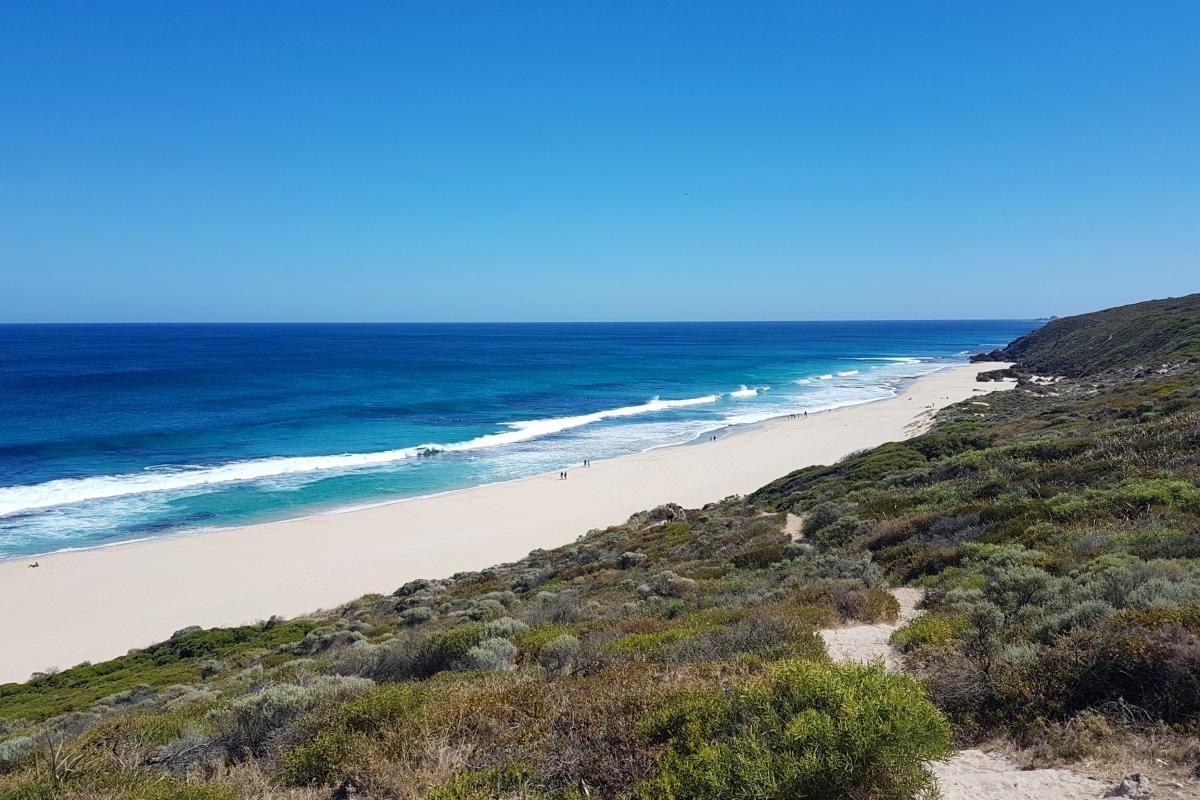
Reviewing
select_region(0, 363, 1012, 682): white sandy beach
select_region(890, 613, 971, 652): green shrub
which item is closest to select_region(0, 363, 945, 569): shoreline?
select_region(0, 363, 1012, 682): white sandy beach

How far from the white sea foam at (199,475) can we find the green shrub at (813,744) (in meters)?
35.7

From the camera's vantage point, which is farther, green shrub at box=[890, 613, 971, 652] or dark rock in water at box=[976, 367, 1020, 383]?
dark rock in water at box=[976, 367, 1020, 383]

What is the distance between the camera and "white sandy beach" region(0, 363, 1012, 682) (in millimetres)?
19062

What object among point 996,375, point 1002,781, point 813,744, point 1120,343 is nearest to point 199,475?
point 813,744

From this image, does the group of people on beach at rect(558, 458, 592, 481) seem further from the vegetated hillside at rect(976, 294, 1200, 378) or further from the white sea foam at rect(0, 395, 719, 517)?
the vegetated hillside at rect(976, 294, 1200, 378)

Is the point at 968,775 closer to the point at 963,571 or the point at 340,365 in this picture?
the point at 963,571

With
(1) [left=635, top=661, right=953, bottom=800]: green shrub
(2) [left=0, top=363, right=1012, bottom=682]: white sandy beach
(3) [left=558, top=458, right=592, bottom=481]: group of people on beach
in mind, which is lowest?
(2) [left=0, top=363, right=1012, bottom=682]: white sandy beach

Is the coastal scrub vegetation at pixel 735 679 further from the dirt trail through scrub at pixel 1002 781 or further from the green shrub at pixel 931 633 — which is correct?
the dirt trail through scrub at pixel 1002 781

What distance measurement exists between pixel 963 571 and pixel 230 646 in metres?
15.9

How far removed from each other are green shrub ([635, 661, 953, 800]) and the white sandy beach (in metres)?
19.1

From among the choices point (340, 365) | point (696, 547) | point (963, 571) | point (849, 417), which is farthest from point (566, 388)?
point (963, 571)

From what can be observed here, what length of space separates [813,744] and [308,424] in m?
49.9

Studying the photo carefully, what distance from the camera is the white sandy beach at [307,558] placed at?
1906 centimetres

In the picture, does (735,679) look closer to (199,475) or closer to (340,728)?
(340,728)
